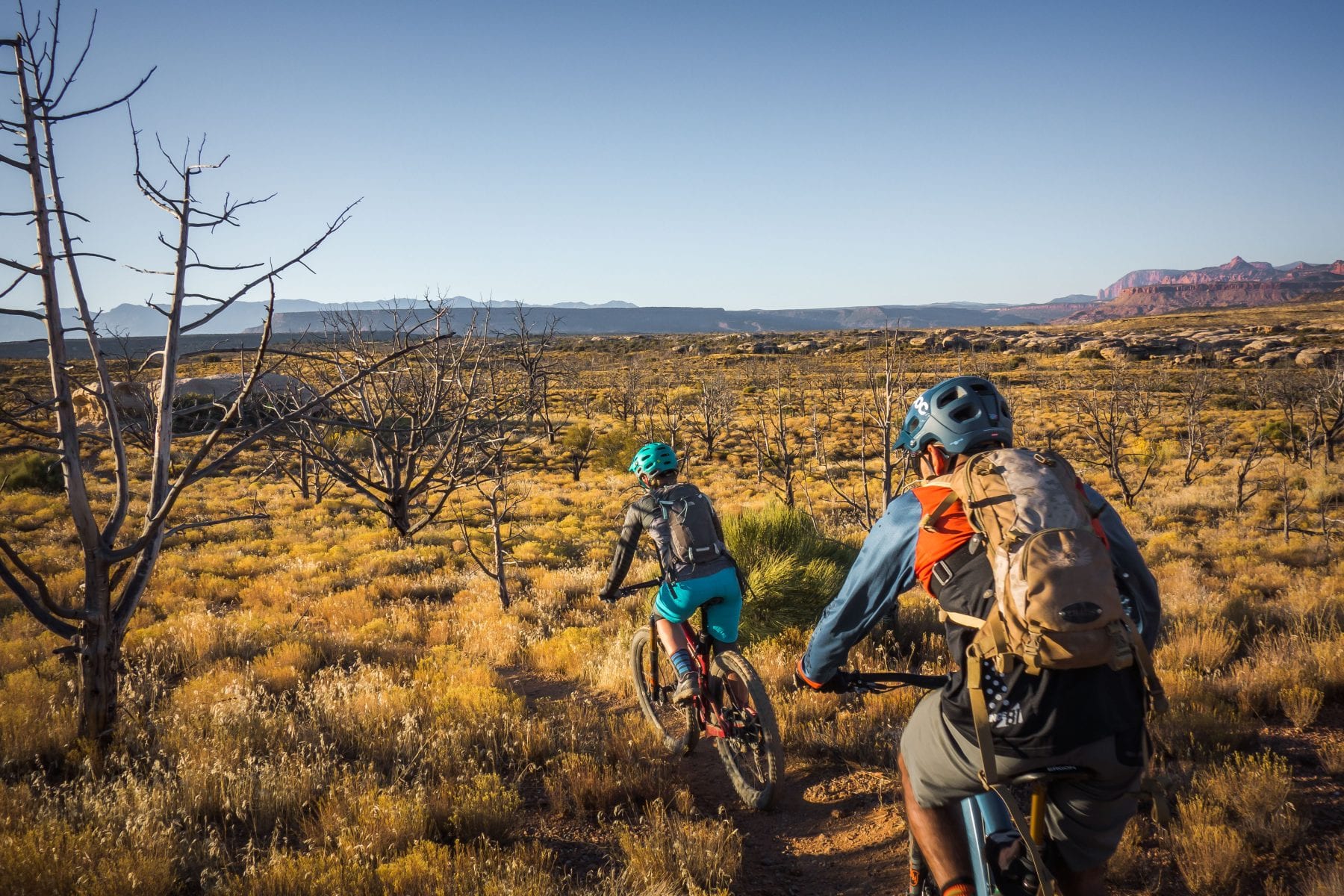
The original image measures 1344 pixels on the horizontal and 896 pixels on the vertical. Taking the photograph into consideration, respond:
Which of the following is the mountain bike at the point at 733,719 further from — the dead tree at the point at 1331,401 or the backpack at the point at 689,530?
the dead tree at the point at 1331,401

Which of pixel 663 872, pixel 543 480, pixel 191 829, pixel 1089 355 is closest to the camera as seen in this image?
pixel 663 872

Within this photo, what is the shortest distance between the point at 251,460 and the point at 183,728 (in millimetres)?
27834

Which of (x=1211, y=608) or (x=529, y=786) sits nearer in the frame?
(x=529, y=786)

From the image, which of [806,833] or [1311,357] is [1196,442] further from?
[1311,357]

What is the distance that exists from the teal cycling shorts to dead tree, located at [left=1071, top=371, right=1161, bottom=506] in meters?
15.2

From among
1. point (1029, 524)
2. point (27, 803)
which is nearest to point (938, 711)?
point (1029, 524)

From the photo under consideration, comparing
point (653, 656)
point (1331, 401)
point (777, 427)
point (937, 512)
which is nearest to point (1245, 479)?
point (1331, 401)

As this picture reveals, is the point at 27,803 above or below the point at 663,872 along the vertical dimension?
above

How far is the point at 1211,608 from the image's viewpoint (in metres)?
6.73

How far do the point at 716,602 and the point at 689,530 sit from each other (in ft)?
1.63

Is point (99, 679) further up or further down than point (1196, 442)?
further up

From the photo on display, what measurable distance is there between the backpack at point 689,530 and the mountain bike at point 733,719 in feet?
1.20

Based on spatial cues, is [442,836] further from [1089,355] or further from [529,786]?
[1089,355]

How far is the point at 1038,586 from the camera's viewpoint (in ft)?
5.65
